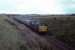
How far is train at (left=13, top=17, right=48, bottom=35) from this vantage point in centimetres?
138

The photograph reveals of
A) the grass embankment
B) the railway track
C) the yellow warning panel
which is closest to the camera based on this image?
the grass embankment

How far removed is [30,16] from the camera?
1.44 m

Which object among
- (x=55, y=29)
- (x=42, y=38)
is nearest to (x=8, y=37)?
(x=42, y=38)

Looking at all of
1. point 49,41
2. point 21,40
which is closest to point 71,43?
point 49,41

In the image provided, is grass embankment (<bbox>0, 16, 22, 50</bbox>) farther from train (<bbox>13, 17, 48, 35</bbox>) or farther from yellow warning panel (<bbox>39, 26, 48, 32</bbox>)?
yellow warning panel (<bbox>39, 26, 48, 32</bbox>)

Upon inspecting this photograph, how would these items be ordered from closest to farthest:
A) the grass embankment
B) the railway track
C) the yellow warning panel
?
the grass embankment, the railway track, the yellow warning panel

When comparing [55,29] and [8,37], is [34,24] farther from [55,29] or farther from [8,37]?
[8,37]

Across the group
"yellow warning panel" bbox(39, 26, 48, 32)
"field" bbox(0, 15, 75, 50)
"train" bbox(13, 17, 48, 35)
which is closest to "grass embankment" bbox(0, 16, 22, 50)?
"field" bbox(0, 15, 75, 50)

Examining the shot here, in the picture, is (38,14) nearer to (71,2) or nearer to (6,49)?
(71,2)

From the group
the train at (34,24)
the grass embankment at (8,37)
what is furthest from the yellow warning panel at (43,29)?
the grass embankment at (8,37)

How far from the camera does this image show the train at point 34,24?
1.38 m

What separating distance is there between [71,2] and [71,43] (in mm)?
462

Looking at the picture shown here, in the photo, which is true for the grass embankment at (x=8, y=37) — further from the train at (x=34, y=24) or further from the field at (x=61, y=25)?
the field at (x=61, y=25)

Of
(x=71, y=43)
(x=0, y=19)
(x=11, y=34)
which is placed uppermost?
(x=0, y=19)
